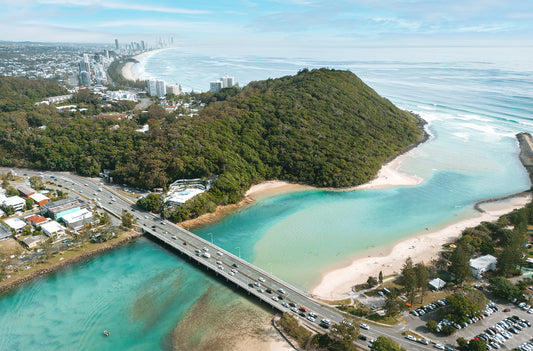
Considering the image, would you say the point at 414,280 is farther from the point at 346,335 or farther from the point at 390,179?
the point at 390,179

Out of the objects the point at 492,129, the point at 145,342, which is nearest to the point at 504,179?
the point at 492,129

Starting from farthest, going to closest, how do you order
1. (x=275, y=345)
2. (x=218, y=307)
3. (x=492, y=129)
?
(x=492, y=129) → (x=218, y=307) → (x=275, y=345)

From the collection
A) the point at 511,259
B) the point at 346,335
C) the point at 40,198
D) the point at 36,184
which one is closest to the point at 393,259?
the point at 511,259

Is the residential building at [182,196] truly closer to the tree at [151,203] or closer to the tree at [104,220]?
the tree at [151,203]

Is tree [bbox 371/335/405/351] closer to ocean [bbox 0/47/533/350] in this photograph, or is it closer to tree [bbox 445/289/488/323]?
tree [bbox 445/289/488/323]

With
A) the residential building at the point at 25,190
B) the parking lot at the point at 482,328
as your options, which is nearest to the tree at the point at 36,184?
the residential building at the point at 25,190

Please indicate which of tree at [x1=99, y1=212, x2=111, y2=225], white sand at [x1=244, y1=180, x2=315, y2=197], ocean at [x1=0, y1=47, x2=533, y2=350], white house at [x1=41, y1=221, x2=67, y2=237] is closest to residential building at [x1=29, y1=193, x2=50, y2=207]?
white house at [x1=41, y1=221, x2=67, y2=237]

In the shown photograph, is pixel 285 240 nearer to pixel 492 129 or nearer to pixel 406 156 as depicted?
pixel 406 156
